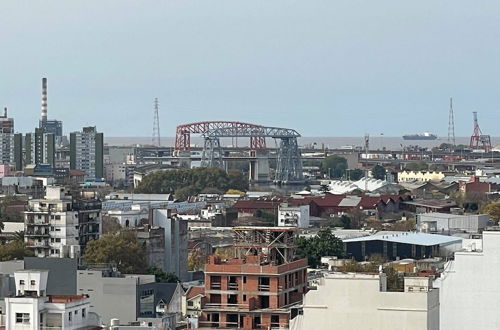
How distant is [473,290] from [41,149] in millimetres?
118260

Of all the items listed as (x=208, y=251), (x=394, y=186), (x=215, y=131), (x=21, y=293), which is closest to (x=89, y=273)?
(x=21, y=293)

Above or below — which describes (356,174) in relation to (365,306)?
above

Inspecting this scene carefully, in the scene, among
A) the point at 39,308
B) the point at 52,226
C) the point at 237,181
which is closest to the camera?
the point at 39,308

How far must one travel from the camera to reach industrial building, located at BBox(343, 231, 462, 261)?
6766cm

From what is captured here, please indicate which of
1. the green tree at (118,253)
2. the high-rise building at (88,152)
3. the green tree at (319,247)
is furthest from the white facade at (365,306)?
the high-rise building at (88,152)

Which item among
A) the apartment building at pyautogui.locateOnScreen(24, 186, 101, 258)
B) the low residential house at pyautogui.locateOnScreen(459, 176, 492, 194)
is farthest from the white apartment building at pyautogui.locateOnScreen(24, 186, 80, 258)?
the low residential house at pyautogui.locateOnScreen(459, 176, 492, 194)

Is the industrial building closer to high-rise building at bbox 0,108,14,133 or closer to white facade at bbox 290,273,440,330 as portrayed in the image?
white facade at bbox 290,273,440,330

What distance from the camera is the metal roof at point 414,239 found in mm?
68938

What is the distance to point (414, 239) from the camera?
7100 centimetres

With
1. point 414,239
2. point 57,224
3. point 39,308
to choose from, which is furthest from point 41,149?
point 39,308

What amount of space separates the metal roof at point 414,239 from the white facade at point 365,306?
3348 centimetres

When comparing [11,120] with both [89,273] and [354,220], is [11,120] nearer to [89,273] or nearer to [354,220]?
[354,220]

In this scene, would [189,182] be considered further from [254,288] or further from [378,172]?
[254,288]

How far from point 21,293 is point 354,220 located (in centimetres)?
6763
